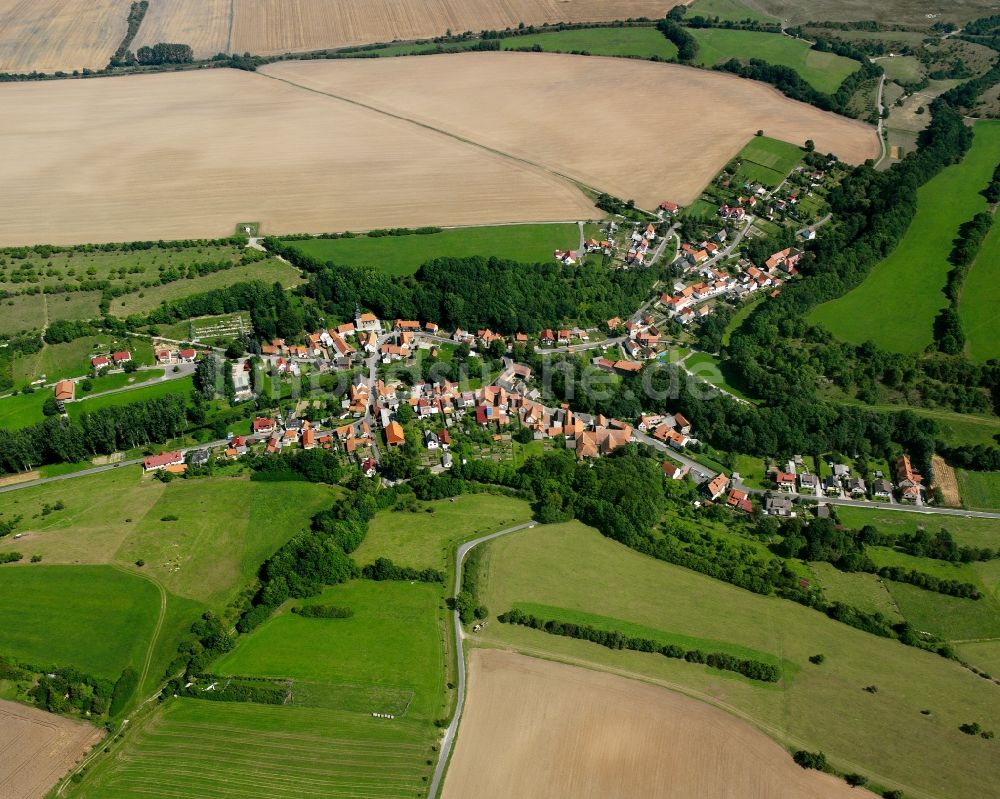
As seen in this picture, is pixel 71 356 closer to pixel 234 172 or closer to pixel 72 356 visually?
pixel 72 356

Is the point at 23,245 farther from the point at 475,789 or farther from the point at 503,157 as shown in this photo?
the point at 475,789

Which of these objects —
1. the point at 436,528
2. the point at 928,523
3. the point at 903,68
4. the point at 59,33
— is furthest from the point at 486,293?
the point at 59,33

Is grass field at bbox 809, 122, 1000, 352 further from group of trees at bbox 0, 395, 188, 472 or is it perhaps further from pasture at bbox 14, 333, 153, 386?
pasture at bbox 14, 333, 153, 386

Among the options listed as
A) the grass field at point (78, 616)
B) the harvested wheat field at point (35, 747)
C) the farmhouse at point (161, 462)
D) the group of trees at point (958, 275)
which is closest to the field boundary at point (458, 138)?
the group of trees at point (958, 275)

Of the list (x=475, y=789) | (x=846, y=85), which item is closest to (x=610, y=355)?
(x=475, y=789)

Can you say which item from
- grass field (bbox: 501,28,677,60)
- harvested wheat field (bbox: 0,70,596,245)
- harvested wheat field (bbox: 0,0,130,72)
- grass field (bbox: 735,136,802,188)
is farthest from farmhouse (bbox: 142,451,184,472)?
grass field (bbox: 501,28,677,60)

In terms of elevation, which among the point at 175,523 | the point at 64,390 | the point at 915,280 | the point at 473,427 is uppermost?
the point at 915,280
